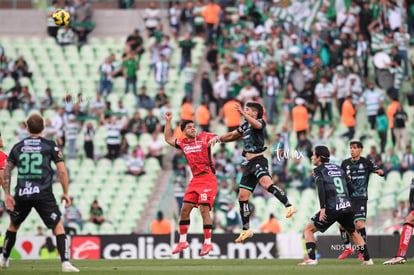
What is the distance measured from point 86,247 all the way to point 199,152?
8607 millimetres

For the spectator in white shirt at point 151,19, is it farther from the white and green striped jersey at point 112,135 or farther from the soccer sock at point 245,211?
the soccer sock at point 245,211

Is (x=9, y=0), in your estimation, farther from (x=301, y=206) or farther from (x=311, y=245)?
(x=311, y=245)

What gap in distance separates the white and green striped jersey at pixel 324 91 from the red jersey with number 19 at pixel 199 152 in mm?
13774

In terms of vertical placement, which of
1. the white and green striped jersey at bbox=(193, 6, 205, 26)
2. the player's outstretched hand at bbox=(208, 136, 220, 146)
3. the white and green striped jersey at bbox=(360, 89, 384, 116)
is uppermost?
the white and green striped jersey at bbox=(193, 6, 205, 26)

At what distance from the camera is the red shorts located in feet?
59.4

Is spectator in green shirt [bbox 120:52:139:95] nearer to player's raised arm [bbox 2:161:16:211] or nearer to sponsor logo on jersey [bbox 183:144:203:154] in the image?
sponsor logo on jersey [bbox 183:144:203:154]

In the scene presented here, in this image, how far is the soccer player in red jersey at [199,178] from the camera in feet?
59.3

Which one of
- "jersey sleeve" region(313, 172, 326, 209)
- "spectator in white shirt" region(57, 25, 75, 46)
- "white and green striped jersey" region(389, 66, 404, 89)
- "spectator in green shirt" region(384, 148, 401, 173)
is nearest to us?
"jersey sleeve" region(313, 172, 326, 209)

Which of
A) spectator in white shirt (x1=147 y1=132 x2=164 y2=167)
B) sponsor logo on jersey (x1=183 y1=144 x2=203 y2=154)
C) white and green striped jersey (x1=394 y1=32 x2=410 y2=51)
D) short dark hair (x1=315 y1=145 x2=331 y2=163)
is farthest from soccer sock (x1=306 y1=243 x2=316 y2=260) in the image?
white and green striped jersey (x1=394 y1=32 x2=410 y2=51)

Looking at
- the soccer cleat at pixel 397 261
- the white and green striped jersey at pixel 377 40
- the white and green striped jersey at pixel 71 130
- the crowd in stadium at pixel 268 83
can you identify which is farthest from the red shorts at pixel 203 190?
the white and green striped jersey at pixel 377 40

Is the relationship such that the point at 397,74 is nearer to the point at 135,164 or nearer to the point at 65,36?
the point at 135,164

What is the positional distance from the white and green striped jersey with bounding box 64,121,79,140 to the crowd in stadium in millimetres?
36

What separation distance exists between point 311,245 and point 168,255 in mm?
8564

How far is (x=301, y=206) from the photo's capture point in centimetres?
2880
